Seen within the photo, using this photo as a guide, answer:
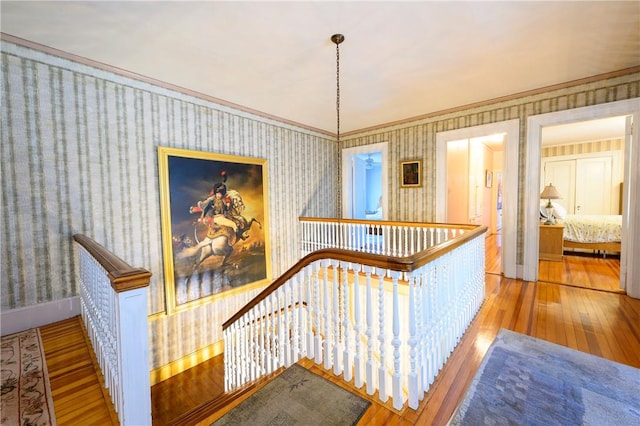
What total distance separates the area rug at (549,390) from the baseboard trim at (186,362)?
359 centimetres

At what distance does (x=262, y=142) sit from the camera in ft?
15.1

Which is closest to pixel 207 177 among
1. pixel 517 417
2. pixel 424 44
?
pixel 424 44

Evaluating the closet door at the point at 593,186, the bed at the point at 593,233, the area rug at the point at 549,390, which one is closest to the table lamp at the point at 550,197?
the bed at the point at 593,233

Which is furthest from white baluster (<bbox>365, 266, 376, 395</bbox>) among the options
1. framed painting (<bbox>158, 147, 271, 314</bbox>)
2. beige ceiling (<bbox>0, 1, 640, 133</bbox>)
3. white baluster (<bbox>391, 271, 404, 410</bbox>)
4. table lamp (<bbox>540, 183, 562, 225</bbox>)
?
table lamp (<bbox>540, 183, 562, 225</bbox>)

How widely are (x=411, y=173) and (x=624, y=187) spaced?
8.95 ft

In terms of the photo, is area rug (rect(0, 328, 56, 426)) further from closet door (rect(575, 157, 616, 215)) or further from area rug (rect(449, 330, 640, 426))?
closet door (rect(575, 157, 616, 215))

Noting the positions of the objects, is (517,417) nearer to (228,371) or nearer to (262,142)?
(228,371)

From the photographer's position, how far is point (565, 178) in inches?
288

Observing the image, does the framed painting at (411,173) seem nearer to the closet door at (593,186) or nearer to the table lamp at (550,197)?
the table lamp at (550,197)

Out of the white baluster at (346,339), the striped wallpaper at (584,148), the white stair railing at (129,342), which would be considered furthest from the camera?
the striped wallpaper at (584,148)

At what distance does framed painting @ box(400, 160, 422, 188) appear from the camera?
15.9ft

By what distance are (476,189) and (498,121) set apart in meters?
3.18

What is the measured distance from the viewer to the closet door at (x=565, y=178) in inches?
284

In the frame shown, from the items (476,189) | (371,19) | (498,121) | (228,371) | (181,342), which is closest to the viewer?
(371,19)
